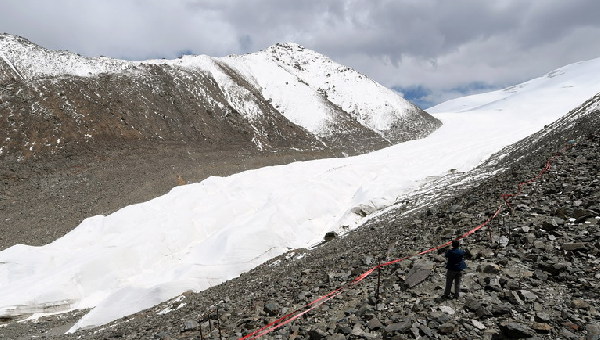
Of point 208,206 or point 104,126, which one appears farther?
point 104,126

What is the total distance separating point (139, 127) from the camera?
45.0 meters

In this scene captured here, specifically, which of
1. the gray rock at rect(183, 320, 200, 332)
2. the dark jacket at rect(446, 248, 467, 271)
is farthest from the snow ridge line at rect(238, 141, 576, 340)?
the gray rock at rect(183, 320, 200, 332)

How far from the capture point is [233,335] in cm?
830

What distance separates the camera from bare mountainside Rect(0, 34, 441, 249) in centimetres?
3253

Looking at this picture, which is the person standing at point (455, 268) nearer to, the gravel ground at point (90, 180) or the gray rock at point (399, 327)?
the gray rock at point (399, 327)

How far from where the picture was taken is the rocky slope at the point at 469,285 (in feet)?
20.8

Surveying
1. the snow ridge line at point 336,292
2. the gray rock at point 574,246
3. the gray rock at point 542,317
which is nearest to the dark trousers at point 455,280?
the gray rock at point 542,317

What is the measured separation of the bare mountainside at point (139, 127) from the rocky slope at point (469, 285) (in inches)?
851

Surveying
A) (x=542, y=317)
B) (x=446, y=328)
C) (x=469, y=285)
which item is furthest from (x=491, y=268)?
(x=446, y=328)

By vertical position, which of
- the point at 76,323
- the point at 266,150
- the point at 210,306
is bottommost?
the point at 76,323

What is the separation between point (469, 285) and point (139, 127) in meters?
45.3

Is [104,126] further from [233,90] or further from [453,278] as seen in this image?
[453,278]

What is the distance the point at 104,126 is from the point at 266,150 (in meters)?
20.8

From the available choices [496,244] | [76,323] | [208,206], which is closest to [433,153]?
[208,206]
